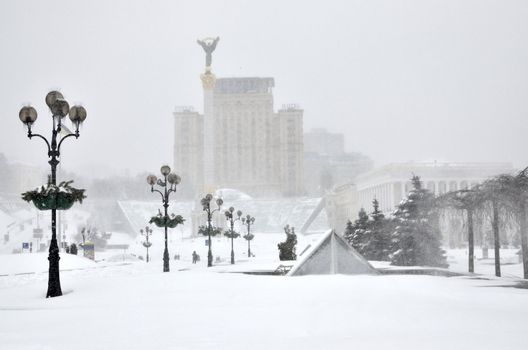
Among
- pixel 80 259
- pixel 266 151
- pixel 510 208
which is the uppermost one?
pixel 266 151

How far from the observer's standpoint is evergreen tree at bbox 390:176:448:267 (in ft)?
107

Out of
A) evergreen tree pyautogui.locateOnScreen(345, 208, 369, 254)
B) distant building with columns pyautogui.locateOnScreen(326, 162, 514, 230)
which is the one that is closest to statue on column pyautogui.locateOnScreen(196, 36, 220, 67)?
distant building with columns pyautogui.locateOnScreen(326, 162, 514, 230)

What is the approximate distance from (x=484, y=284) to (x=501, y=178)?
1268cm

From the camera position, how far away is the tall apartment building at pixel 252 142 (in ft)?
543

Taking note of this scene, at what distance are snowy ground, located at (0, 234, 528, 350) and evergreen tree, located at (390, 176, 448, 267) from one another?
60.5 ft

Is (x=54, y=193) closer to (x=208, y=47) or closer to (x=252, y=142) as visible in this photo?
(x=208, y=47)

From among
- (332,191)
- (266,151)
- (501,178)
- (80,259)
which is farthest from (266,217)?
(501,178)

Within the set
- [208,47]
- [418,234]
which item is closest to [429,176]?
[208,47]

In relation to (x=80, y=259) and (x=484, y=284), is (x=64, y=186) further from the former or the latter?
(x=80, y=259)

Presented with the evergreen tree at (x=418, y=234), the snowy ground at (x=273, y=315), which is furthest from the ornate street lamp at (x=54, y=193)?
the evergreen tree at (x=418, y=234)

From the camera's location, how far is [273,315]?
8.59 metres

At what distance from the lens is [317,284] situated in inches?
514

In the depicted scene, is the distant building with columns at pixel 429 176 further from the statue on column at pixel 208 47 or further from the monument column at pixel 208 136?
the statue on column at pixel 208 47

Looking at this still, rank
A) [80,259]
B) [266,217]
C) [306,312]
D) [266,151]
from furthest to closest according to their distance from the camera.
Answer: [266,151], [266,217], [80,259], [306,312]
